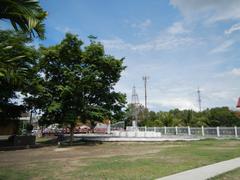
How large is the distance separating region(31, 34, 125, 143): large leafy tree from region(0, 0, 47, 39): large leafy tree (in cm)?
1784

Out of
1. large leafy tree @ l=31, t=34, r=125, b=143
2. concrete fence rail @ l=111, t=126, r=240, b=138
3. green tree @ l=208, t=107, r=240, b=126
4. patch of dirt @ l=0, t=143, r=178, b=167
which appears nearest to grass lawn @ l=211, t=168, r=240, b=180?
patch of dirt @ l=0, t=143, r=178, b=167

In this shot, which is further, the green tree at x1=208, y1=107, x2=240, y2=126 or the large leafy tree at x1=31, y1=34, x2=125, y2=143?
the green tree at x1=208, y1=107, x2=240, y2=126

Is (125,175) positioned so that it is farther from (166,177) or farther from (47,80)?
(47,80)

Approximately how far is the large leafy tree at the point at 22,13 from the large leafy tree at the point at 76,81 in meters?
17.8

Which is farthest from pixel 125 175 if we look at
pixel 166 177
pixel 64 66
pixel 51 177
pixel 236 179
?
pixel 64 66

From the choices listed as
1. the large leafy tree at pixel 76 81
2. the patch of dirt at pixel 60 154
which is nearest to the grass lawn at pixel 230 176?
the patch of dirt at pixel 60 154

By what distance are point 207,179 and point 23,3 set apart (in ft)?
22.2

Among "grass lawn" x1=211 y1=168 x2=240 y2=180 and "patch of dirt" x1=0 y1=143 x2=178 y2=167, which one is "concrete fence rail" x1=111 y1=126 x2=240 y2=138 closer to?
"patch of dirt" x1=0 y1=143 x2=178 y2=167

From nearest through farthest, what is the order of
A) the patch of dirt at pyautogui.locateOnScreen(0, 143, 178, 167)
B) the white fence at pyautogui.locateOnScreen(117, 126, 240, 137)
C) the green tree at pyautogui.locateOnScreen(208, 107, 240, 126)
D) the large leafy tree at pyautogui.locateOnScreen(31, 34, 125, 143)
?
the patch of dirt at pyautogui.locateOnScreen(0, 143, 178, 167)
the large leafy tree at pyautogui.locateOnScreen(31, 34, 125, 143)
the white fence at pyautogui.locateOnScreen(117, 126, 240, 137)
the green tree at pyautogui.locateOnScreen(208, 107, 240, 126)

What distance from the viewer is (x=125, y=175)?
812cm

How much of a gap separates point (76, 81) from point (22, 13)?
1853 centimetres

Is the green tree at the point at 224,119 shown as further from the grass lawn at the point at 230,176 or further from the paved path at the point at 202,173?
the grass lawn at the point at 230,176

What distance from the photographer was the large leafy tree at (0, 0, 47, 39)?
4527 millimetres

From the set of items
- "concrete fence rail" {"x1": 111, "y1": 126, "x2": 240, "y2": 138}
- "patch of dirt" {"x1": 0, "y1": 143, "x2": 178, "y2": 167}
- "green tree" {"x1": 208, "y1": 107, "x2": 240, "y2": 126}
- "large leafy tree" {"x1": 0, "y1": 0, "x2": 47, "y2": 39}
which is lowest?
"patch of dirt" {"x1": 0, "y1": 143, "x2": 178, "y2": 167}
